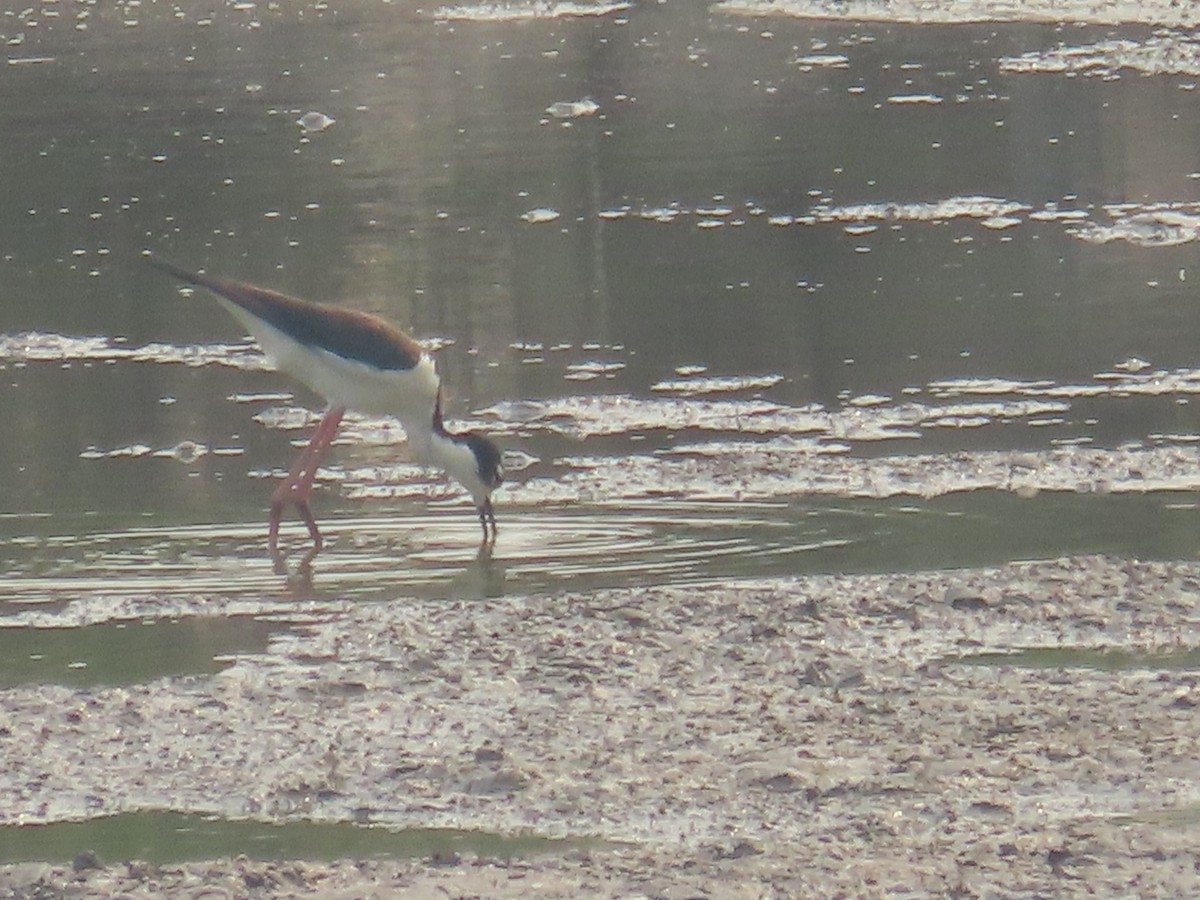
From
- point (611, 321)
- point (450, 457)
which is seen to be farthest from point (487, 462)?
point (611, 321)

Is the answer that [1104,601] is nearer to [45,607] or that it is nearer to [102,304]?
[45,607]

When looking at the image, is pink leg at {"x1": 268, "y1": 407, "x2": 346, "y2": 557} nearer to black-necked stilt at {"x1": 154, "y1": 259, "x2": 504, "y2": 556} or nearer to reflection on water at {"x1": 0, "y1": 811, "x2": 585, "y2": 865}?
black-necked stilt at {"x1": 154, "y1": 259, "x2": 504, "y2": 556}

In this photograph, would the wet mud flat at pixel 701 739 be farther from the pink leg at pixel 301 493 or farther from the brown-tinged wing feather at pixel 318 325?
the brown-tinged wing feather at pixel 318 325

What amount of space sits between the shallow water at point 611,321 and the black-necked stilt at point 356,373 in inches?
8.1

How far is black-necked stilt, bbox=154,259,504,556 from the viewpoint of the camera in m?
8.88

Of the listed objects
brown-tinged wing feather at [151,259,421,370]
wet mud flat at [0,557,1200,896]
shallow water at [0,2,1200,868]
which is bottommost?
shallow water at [0,2,1200,868]

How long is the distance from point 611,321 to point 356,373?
3407 mm

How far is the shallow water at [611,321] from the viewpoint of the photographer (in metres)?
8.27

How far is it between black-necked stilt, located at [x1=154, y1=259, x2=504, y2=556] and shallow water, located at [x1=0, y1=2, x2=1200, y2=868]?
8.1 inches

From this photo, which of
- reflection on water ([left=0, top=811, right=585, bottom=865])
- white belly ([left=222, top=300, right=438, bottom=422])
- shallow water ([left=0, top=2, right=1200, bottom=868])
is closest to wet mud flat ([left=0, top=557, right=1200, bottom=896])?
reflection on water ([left=0, top=811, right=585, bottom=865])

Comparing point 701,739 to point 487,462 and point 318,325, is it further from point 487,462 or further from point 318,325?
point 318,325

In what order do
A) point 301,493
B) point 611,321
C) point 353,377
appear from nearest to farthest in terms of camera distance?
point 301,493 < point 353,377 < point 611,321

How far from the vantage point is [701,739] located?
6.11 metres

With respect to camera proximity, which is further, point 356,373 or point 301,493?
point 356,373
